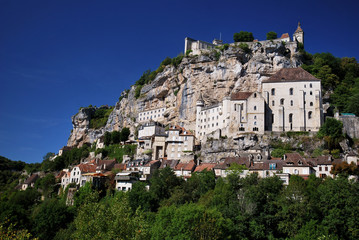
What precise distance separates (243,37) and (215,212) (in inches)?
2461

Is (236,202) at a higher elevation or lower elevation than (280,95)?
lower

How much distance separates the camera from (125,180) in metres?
62.2

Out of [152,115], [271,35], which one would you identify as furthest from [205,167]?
[271,35]

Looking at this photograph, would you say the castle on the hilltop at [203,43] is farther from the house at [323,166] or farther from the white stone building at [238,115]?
the house at [323,166]

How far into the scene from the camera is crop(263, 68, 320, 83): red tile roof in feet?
222

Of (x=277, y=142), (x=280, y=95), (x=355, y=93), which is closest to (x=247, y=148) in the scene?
(x=277, y=142)

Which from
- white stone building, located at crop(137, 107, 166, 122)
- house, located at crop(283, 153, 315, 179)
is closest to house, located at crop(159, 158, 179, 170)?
house, located at crop(283, 153, 315, 179)

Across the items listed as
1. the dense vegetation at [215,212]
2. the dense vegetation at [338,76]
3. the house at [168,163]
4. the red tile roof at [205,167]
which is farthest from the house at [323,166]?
the house at [168,163]

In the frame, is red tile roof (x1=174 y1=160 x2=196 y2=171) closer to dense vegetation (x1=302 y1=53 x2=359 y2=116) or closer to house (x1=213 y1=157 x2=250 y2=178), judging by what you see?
house (x1=213 y1=157 x2=250 y2=178)

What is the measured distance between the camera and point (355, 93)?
7062cm

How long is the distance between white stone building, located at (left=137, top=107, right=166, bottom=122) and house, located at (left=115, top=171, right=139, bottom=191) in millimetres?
29788

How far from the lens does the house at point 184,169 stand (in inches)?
2406

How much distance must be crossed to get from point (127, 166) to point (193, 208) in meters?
33.9

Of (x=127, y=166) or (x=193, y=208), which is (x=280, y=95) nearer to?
(x=127, y=166)
